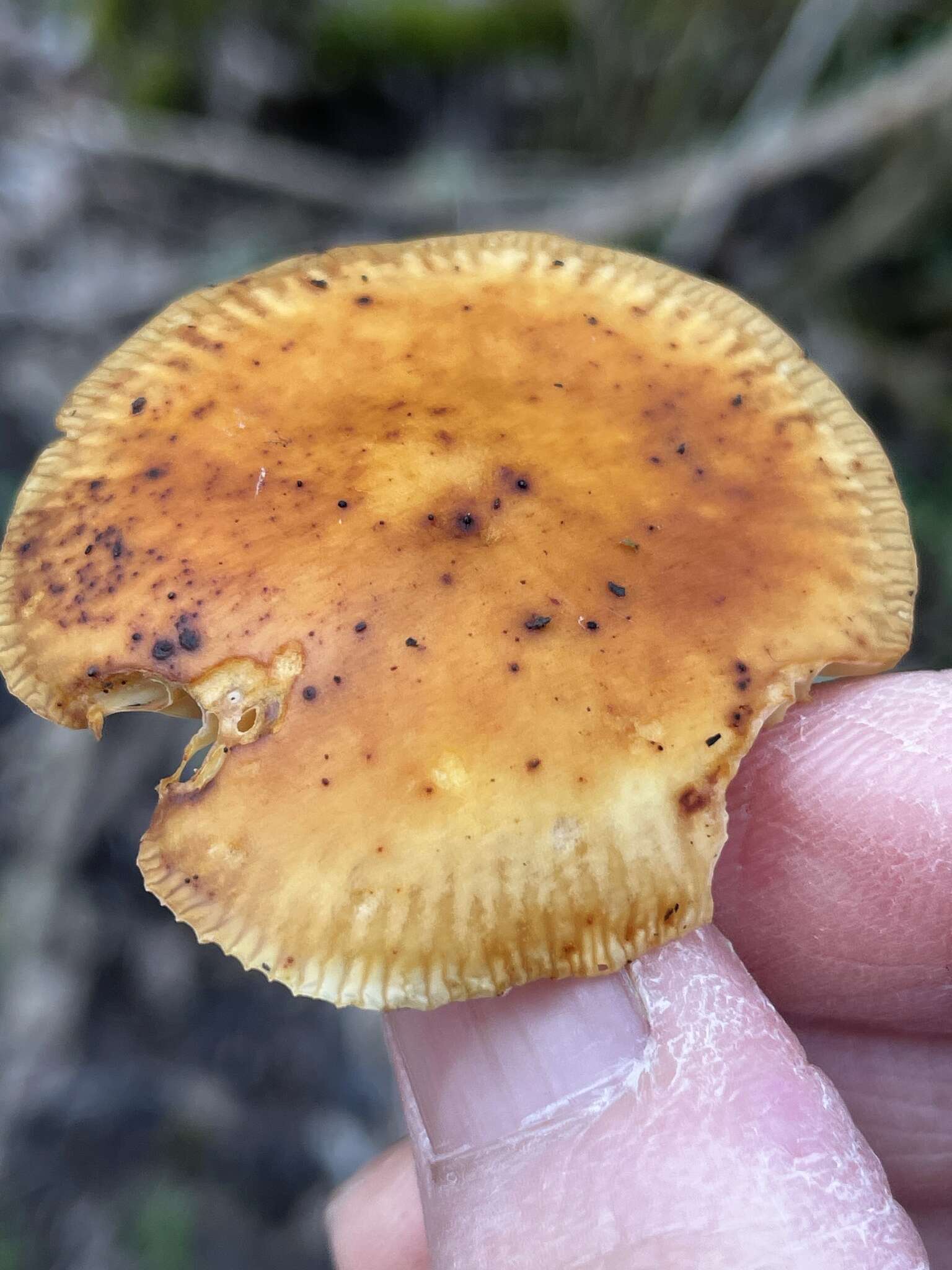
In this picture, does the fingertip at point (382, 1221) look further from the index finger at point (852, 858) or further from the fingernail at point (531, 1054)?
the index finger at point (852, 858)

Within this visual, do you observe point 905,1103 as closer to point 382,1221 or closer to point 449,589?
point 382,1221

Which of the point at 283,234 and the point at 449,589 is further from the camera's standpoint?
the point at 283,234

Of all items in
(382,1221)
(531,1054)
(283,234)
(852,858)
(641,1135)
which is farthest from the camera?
(283,234)

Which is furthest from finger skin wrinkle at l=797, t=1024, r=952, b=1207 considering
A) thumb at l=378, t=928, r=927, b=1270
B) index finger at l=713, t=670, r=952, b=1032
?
thumb at l=378, t=928, r=927, b=1270

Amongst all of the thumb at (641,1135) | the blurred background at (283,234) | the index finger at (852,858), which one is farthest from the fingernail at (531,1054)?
the blurred background at (283,234)

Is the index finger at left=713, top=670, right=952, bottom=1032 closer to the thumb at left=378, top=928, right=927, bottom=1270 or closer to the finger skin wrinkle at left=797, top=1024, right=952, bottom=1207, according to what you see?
the finger skin wrinkle at left=797, top=1024, right=952, bottom=1207

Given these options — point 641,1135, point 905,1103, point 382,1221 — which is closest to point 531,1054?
point 641,1135
